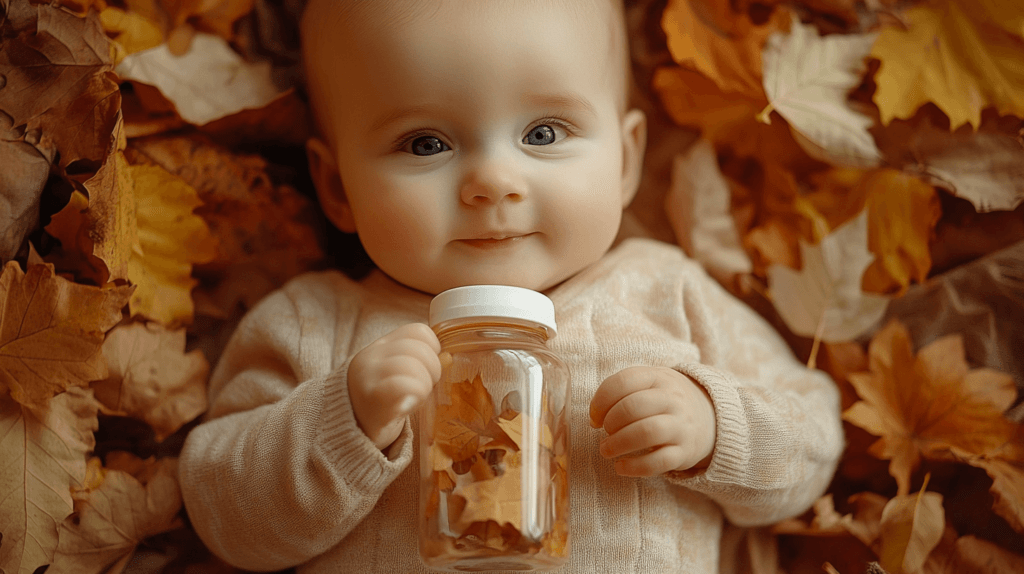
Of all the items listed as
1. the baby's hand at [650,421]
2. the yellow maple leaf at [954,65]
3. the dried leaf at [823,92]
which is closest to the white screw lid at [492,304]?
the baby's hand at [650,421]

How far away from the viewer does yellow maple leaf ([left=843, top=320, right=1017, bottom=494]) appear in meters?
1.33

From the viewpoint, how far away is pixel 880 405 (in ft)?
4.55

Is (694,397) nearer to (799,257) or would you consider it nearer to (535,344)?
(535,344)

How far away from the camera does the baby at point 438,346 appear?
109 cm

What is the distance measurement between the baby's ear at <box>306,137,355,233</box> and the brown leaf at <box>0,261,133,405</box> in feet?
1.27

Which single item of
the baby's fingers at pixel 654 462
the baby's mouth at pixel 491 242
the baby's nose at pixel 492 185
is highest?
the baby's nose at pixel 492 185

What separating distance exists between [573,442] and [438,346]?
0.26 meters

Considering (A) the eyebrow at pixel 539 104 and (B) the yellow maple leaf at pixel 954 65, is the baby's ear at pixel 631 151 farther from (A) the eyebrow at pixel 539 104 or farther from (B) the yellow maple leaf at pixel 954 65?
(B) the yellow maple leaf at pixel 954 65

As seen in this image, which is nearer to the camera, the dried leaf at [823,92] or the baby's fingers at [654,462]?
the baby's fingers at [654,462]

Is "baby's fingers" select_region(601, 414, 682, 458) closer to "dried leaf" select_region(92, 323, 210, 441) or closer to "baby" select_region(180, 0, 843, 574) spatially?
"baby" select_region(180, 0, 843, 574)

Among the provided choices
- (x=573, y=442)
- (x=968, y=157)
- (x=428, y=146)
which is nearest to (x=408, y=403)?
(x=573, y=442)

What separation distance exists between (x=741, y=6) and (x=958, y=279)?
2.01 ft

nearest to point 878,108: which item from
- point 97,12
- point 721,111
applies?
point 721,111

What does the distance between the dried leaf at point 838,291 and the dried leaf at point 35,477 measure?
1136mm
